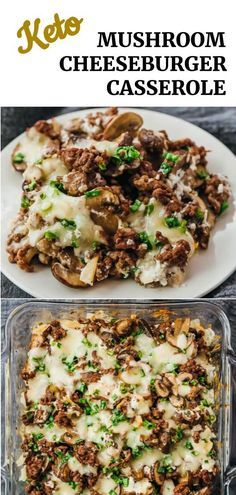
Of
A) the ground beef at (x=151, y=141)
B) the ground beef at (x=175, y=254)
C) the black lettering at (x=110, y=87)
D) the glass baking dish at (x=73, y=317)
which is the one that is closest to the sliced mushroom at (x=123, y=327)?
the glass baking dish at (x=73, y=317)

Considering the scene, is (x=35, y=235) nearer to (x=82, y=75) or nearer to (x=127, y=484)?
(x=82, y=75)

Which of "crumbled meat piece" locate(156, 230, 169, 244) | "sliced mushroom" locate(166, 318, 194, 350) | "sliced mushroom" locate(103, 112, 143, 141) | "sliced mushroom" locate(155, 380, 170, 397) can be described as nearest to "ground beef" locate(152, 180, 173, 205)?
"crumbled meat piece" locate(156, 230, 169, 244)

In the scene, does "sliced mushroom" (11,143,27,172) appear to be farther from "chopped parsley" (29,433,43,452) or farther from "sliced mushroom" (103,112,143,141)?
"chopped parsley" (29,433,43,452)

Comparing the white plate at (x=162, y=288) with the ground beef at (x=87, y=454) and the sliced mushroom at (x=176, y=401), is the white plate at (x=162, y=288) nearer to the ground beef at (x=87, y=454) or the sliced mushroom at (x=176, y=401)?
the sliced mushroom at (x=176, y=401)

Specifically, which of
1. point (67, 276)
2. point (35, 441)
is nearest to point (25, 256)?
point (67, 276)

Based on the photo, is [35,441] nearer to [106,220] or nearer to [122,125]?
[106,220]

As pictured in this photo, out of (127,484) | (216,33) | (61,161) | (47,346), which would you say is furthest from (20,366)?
(216,33)
